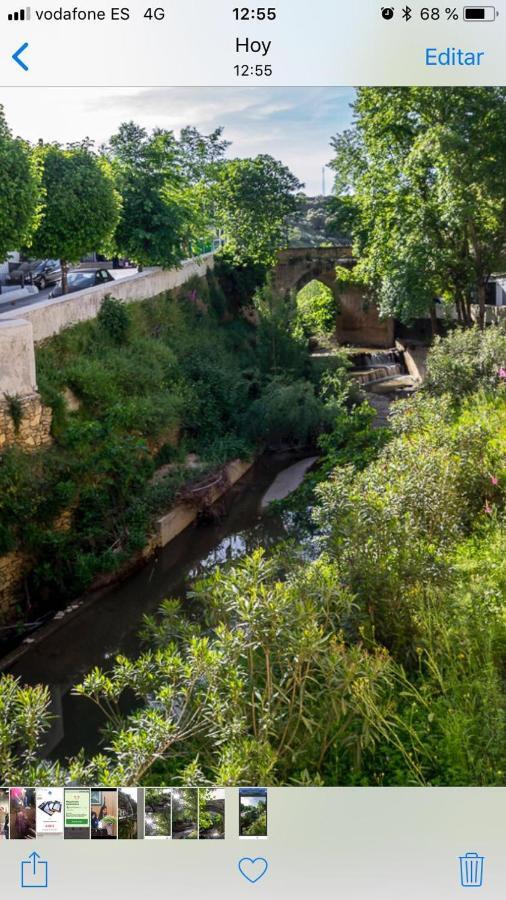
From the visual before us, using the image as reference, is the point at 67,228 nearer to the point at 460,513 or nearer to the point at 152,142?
the point at 152,142

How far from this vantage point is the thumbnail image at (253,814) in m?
2.71

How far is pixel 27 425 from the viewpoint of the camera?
10383mm

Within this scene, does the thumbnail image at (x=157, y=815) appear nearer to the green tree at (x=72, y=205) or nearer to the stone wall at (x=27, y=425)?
the stone wall at (x=27, y=425)

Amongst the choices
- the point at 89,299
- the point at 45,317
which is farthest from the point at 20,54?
the point at 89,299

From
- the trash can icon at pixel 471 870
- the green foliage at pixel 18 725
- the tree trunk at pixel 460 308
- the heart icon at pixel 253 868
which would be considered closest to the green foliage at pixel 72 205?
the tree trunk at pixel 460 308

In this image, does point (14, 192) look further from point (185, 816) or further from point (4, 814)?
point (185, 816)

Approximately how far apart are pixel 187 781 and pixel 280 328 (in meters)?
14.3

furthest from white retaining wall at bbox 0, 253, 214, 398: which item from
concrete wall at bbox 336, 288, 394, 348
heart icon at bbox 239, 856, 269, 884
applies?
concrete wall at bbox 336, 288, 394, 348

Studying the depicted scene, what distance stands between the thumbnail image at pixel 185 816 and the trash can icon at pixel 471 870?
877 millimetres

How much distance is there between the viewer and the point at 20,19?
3.05 meters

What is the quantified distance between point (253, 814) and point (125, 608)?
760 cm

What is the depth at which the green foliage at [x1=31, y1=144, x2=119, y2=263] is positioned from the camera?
12.2 m

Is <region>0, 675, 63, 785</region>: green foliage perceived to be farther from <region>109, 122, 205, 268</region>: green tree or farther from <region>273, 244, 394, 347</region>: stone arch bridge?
<region>273, 244, 394, 347</region>: stone arch bridge

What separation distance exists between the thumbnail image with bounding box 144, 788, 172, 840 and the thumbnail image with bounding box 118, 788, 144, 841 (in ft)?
0.06
